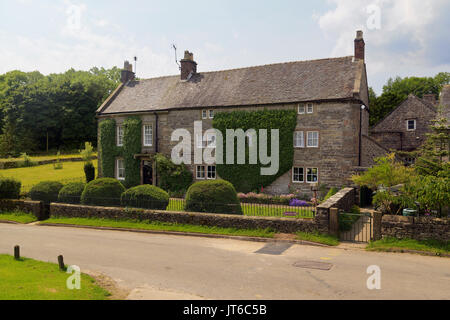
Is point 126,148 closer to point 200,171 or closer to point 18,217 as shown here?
point 200,171

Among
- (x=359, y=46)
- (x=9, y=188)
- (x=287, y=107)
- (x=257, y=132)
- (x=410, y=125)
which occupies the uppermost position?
(x=359, y=46)

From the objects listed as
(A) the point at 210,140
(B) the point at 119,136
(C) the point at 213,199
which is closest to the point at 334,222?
(C) the point at 213,199

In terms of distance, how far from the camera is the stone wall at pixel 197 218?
51.8 ft

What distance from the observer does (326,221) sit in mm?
15227

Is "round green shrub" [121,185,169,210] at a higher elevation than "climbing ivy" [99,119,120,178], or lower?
lower

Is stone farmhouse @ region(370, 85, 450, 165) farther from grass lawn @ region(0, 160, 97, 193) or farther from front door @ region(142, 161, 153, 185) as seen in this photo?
grass lawn @ region(0, 160, 97, 193)

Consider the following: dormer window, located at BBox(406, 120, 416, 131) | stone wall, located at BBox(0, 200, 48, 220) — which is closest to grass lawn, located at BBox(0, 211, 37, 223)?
stone wall, located at BBox(0, 200, 48, 220)

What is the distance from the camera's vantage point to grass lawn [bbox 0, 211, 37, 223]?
22.7m

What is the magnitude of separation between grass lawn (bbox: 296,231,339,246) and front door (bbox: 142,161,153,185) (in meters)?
19.4

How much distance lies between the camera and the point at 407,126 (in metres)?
38.1

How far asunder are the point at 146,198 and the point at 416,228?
13.4 m

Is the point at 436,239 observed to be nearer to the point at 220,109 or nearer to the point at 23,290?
the point at 23,290

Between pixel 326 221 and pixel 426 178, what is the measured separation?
4.42 meters

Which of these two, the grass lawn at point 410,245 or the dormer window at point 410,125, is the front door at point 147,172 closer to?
the grass lawn at point 410,245
